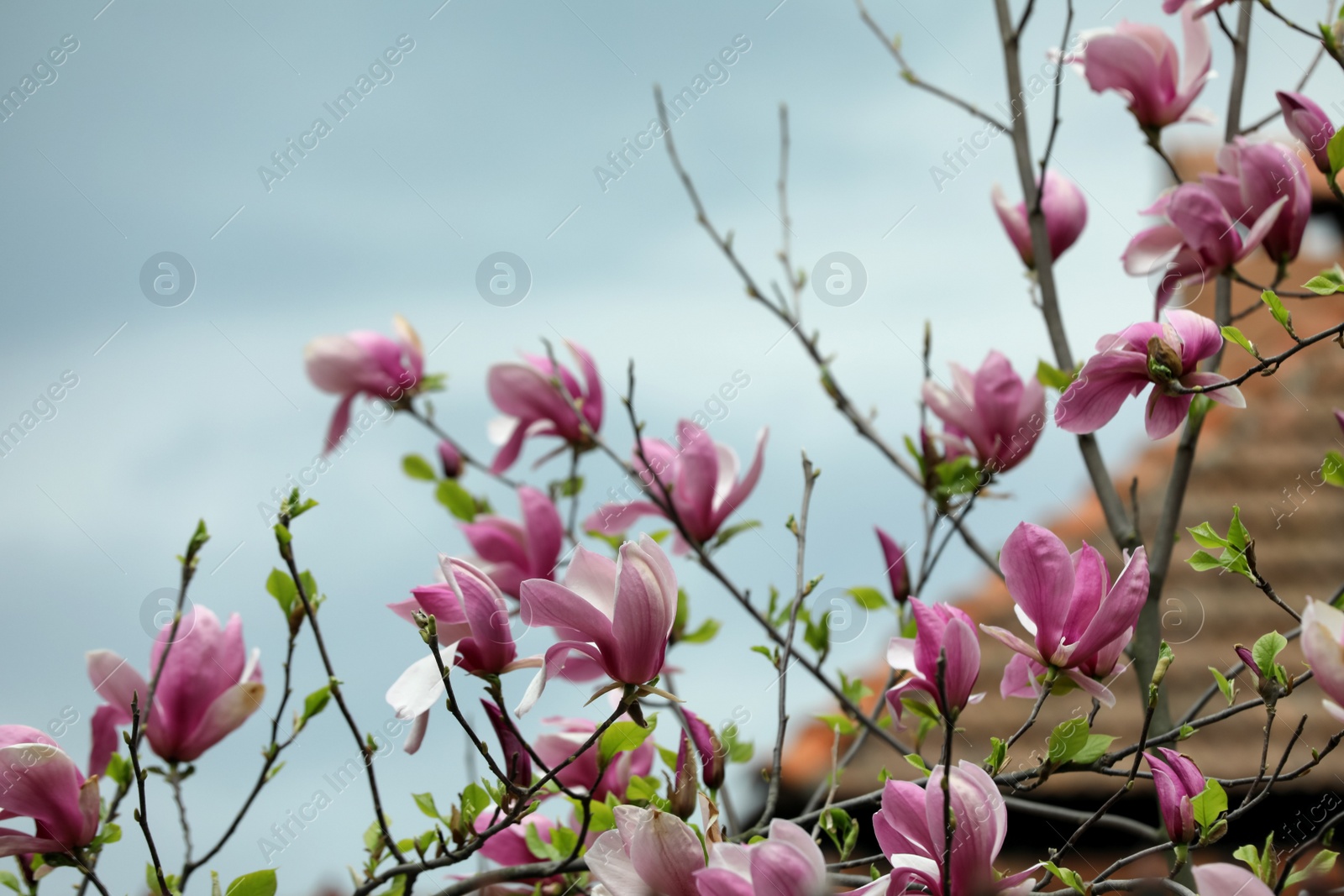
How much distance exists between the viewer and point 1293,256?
1479 millimetres

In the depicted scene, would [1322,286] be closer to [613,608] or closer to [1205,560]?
[1205,560]

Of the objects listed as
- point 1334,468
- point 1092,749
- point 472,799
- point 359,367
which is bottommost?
point 1092,749

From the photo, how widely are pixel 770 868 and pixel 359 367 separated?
1.56 m

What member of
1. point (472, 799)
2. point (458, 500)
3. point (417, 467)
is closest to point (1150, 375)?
point (472, 799)

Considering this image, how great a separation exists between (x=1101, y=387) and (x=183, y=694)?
1200 mm

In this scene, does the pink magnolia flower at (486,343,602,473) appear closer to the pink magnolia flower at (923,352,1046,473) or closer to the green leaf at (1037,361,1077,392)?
the pink magnolia flower at (923,352,1046,473)

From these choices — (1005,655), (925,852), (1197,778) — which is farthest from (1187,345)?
(1005,655)

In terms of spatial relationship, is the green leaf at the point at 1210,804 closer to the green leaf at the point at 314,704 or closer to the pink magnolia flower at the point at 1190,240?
the pink magnolia flower at the point at 1190,240

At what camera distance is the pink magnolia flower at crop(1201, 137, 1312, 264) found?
4.59 ft

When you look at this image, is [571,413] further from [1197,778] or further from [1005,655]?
[1005,655]

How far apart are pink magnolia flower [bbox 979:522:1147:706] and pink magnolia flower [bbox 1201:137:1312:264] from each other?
27.1 inches

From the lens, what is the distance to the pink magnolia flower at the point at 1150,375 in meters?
1.12

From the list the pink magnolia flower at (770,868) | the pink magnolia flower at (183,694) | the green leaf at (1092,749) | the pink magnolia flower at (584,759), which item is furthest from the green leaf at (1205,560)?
the pink magnolia flower at (183,694)

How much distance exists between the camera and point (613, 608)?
97 cm
